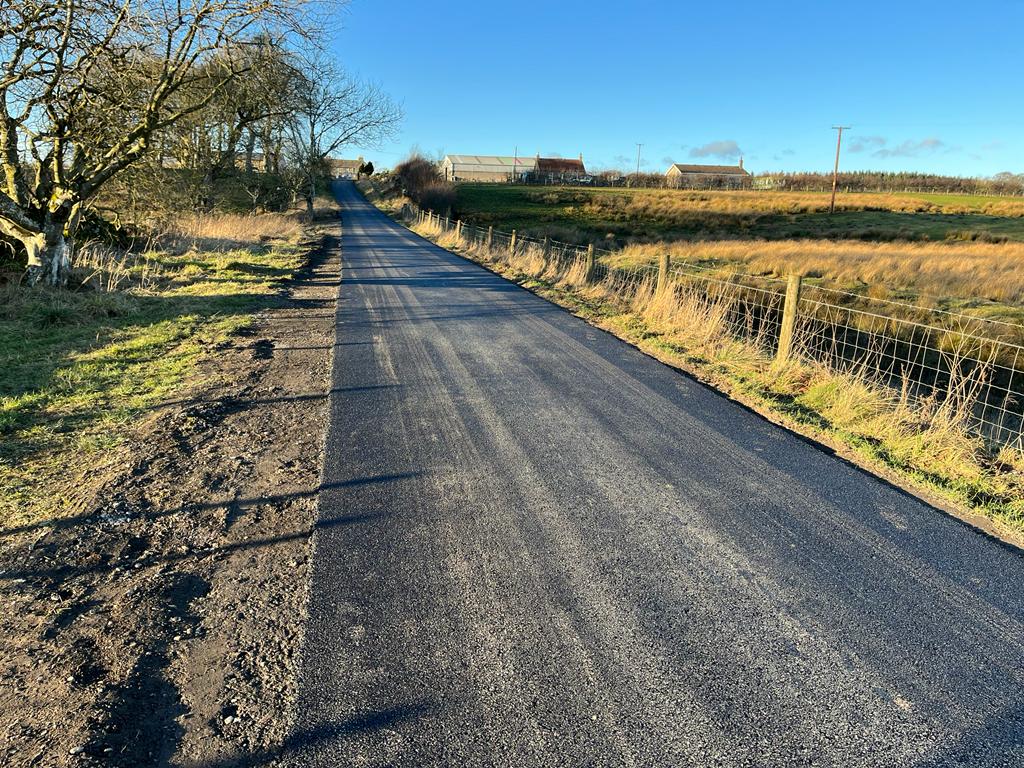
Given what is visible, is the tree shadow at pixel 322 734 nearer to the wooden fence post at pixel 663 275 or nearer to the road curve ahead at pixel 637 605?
the road curve ahead at pixel 637 605

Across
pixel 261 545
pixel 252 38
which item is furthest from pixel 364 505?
pixel 252 38

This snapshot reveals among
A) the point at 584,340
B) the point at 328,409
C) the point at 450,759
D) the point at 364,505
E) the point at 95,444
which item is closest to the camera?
the point at 450,759


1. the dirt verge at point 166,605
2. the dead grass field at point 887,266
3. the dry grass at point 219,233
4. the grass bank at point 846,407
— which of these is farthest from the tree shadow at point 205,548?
the dead grass field at point 887,266

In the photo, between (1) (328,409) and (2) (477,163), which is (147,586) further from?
(2) (477,163)

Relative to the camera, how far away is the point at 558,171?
353ft

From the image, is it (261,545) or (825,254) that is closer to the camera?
(261,545)

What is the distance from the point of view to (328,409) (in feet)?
17.9

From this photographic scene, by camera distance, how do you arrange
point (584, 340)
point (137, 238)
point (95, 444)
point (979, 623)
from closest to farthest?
point (979, 623) < point (95, 444) < point (584, 340) < point (137, 238)

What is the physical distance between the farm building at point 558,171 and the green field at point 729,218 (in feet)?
101

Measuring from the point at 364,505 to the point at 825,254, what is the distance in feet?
85.5

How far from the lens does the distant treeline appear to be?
88188mm

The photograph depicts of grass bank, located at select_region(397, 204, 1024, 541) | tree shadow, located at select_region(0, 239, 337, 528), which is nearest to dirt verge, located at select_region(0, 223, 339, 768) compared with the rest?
tree shadow, located at select_region(0, 239, 337, 528)

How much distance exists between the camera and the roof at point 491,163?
113688 millimetres

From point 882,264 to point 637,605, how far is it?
22.4 metres
